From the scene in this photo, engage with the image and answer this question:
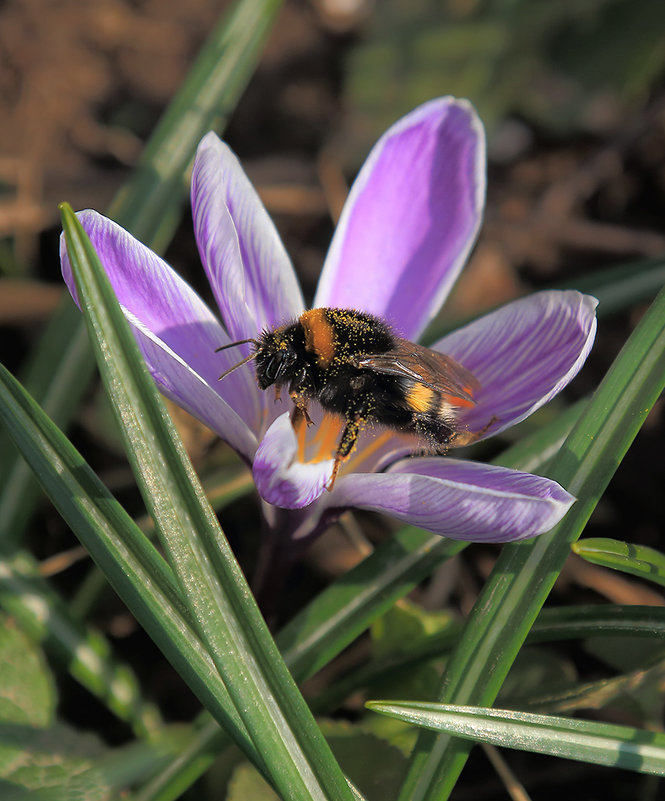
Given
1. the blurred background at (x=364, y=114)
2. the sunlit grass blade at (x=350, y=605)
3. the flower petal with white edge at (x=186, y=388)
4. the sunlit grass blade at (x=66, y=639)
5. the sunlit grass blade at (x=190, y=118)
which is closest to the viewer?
the flower petal with white edge at (x=186, y=388)

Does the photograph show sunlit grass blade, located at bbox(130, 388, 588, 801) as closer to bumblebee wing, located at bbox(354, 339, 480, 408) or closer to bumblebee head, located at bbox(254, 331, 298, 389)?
bumblebee wing, located at bbox(354, 339, 480, 408)

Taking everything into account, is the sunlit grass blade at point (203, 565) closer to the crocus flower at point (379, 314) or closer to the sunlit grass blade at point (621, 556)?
the crocus flower at point (379, 314)

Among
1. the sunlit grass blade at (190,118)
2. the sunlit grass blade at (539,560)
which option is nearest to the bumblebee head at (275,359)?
the sunlit grass blade at (539,560)

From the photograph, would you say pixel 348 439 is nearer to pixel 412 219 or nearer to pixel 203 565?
pixel 203 565

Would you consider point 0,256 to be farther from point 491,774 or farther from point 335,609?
point 491,774

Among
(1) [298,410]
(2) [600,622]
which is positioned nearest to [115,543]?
(1) [298,410]
